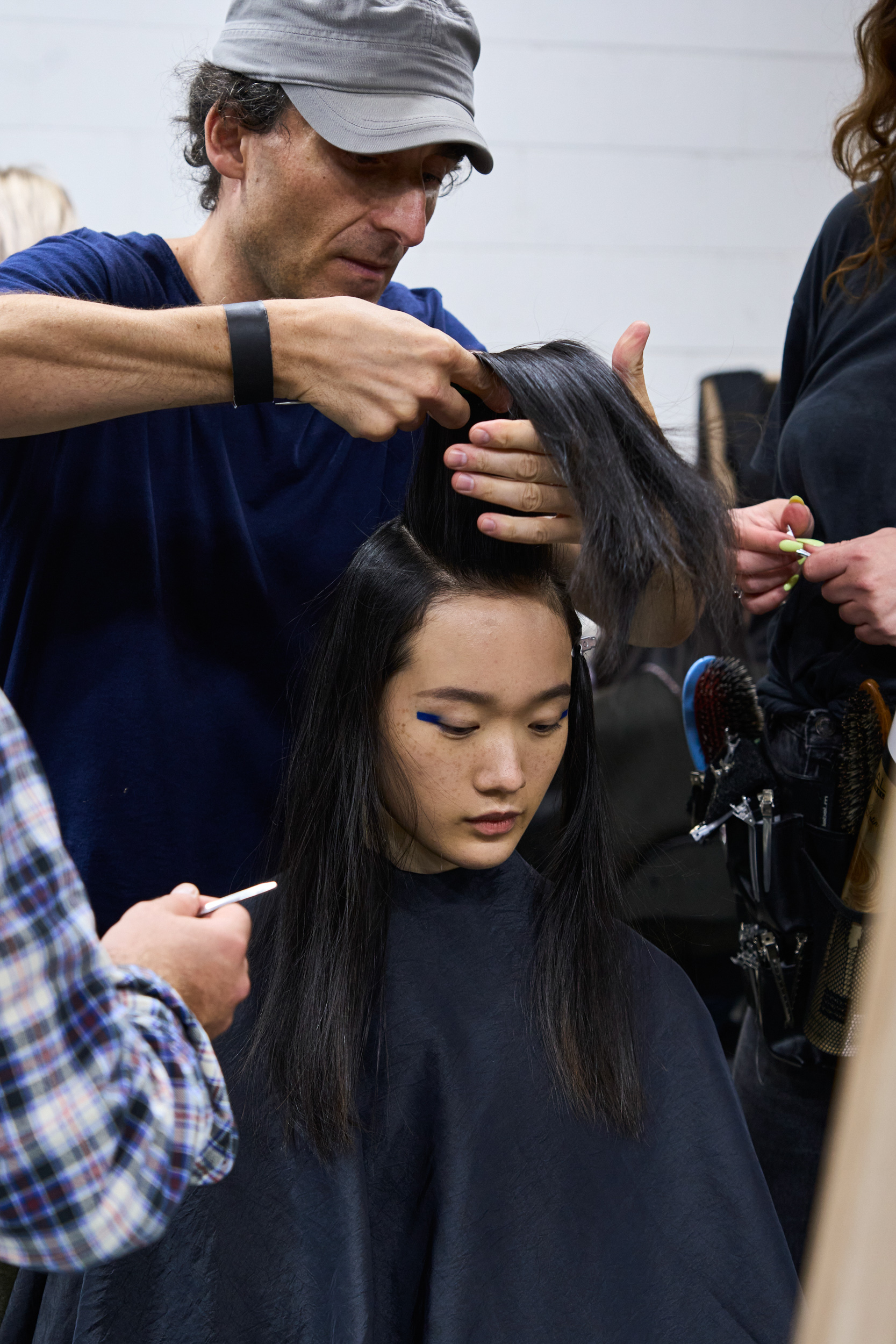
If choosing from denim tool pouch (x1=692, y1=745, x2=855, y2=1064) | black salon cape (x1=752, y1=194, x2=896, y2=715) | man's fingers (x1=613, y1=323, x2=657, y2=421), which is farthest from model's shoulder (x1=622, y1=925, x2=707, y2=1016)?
man's fingers (x1=613, y1=323, x2=657, y2=421)

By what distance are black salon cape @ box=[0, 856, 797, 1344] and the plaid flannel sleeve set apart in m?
0.54

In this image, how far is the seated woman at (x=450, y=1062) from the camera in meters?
1.14

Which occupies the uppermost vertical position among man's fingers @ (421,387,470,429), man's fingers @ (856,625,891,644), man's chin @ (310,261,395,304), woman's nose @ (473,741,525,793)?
man's chin @ (310,261,395,304)

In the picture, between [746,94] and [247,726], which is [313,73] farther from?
[746,94]

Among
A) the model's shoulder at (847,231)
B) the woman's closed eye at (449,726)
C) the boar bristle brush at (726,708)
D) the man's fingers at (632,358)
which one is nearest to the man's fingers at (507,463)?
the man's fingers at (632,358)

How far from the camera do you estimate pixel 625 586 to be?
104 cm

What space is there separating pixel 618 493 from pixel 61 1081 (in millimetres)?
684

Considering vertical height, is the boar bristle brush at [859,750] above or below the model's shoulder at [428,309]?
below

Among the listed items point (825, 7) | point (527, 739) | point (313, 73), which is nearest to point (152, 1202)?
point (527, 739)

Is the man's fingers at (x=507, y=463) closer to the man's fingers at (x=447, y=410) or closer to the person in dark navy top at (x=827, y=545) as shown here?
the man's fingers at (x=447, y=410)

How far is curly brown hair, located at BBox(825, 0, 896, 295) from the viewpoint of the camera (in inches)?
54.4

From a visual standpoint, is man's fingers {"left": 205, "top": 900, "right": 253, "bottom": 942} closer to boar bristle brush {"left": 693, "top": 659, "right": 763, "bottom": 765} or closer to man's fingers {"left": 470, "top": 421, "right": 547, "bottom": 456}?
man's fingers {"left": 470, "top": 421, "right": 547, "bottom": 456}

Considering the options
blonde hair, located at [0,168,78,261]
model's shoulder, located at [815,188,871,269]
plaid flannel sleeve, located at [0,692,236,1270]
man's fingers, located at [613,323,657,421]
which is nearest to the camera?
plaid flannel sleeve, located at [0,692,236,1270]

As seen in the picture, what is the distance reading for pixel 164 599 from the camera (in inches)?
50.9
